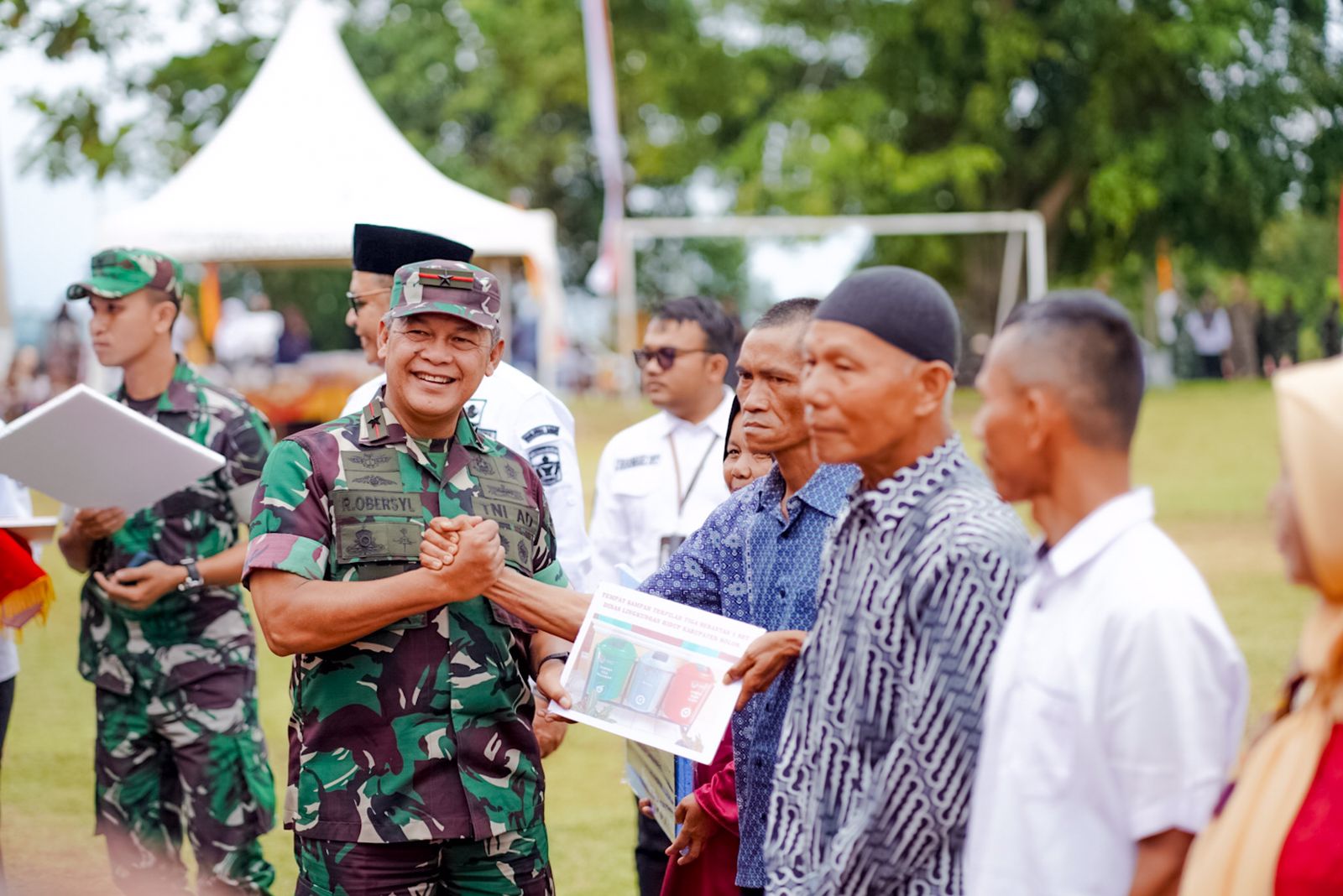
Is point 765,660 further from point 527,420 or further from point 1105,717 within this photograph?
point 527,420

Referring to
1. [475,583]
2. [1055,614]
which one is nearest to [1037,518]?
[1055,614]

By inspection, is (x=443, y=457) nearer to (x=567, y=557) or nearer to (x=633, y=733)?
(x=633, y=733)

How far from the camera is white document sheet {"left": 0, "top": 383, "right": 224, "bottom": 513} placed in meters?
4.95

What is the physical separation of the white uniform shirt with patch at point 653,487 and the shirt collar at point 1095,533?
3.29m

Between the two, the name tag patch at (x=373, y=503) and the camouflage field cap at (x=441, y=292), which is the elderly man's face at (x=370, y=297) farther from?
→ the name tag patch at (x=373, y=503)

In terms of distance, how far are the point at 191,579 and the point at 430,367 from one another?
2.26 metres

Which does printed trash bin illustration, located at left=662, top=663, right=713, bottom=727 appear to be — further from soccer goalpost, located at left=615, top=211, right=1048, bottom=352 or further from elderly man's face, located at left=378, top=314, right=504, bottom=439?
soccer goalpost, located at left=615, top=211, right=1048, bottom=352

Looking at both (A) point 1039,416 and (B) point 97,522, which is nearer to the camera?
(A) point 1039,416

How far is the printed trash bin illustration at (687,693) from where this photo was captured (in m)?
3.42

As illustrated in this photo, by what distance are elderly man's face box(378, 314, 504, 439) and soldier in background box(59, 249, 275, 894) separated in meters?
2.07

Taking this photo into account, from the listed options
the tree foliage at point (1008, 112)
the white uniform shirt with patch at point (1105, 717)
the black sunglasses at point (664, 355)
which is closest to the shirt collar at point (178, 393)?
the black sunglasses at point (664, 355)

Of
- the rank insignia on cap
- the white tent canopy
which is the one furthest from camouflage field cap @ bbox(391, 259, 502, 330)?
the white tent canopy

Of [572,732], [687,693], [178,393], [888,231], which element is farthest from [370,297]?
[888,231]

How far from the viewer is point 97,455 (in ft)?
16.9
